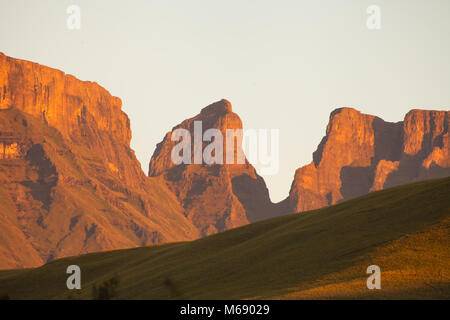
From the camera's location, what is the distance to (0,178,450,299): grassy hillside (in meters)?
49.2

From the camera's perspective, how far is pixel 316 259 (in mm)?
59406

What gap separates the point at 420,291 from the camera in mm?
44344

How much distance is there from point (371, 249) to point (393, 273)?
720 cm

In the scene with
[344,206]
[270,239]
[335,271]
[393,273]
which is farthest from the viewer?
[344,206]

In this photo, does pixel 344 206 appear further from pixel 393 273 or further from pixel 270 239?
pixel 393 273

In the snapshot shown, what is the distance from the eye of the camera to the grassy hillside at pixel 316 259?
49156mm

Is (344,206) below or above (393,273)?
above
